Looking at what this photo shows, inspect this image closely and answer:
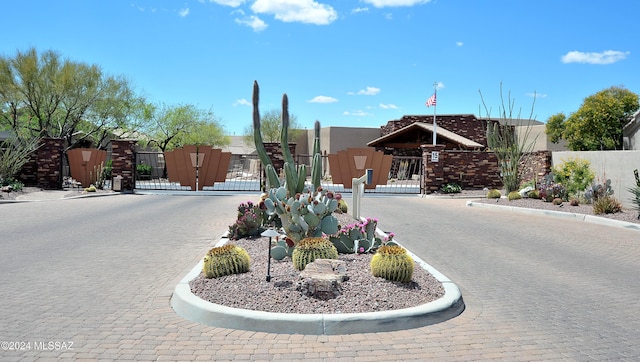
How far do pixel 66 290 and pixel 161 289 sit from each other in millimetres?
1166

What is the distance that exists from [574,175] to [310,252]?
1527 centimetres

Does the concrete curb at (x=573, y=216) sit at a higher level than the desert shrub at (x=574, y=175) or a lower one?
lower

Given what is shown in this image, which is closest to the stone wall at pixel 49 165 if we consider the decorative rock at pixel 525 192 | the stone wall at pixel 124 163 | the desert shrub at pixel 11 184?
the desert shrub at pixel 11 184

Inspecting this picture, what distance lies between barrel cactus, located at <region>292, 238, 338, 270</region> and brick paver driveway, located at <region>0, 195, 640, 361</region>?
1.69 meters

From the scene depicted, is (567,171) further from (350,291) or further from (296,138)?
(296,138)

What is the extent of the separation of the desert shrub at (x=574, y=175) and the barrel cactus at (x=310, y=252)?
1459cm

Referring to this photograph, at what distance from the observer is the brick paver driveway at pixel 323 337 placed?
4.58 metres

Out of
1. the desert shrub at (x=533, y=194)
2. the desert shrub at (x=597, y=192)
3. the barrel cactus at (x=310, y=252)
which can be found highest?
the desert shrub at (x=597, y=192)

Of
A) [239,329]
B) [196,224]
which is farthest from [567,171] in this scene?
[239,329]

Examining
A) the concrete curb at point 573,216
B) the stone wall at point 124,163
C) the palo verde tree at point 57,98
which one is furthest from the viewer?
the palo verde tree at point 57,98

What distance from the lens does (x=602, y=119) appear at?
39094 mm

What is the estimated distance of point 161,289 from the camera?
6.63m

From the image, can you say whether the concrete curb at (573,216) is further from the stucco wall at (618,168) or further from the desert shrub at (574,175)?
the stucco wall at (618,168)

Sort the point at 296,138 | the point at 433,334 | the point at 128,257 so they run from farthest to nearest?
the point at 296,138 < the point at 128,257 < the point at 433,334
